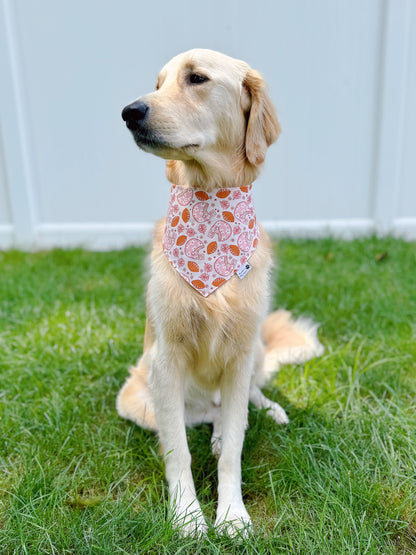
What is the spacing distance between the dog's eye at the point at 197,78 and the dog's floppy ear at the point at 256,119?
0.53 ft

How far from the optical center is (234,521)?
4.99ft

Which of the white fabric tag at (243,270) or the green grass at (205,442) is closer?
the green grass at (205,442)

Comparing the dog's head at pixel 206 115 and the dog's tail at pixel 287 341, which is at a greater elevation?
the dog's head at pixel 206 115

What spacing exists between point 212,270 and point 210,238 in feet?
0.35

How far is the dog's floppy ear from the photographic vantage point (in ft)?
5.08

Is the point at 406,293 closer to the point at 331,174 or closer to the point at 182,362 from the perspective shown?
the point at 331,174

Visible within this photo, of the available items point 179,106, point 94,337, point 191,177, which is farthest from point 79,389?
point 179,106

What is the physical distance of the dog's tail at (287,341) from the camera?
7.77ft

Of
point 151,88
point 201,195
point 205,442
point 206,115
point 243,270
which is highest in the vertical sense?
point 206,115

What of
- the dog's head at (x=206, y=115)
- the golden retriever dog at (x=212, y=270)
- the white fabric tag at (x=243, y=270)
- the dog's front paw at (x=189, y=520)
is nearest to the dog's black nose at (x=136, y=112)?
the dog's head at (x=206, y=115)

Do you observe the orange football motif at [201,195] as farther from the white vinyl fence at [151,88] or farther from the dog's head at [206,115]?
the white vinyl fence at [151,88]

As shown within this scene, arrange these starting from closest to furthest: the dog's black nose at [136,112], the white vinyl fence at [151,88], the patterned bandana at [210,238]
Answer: the dog's black nose at [136,112]
the patterned bandana at [210,238]
the white vinyl fence at [151,88]

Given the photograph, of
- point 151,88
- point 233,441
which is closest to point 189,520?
point 233,441

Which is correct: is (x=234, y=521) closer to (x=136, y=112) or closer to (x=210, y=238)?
(x=210, y=238)
